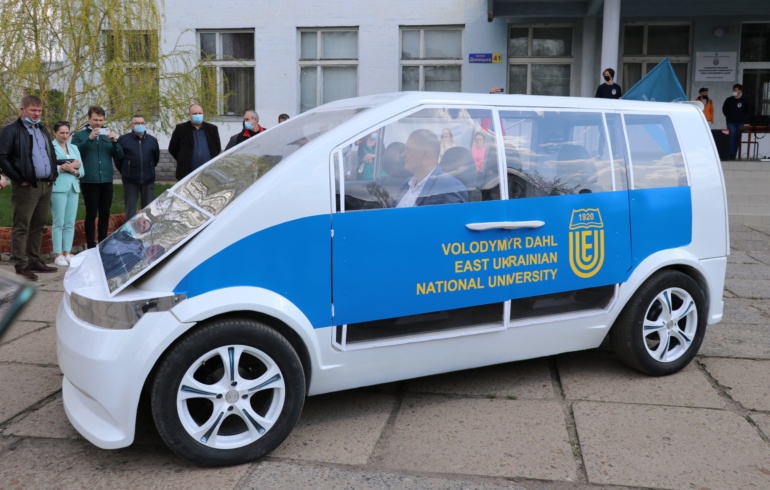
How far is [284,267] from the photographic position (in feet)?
11.8

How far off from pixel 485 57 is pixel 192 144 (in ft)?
35.6

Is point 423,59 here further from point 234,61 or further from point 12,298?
point 12,298

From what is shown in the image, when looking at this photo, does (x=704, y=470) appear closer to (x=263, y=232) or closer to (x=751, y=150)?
(x=263, y=232)

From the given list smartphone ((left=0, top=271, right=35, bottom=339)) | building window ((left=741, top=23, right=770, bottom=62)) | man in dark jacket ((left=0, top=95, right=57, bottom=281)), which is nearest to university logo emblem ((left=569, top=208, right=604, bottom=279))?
smartphone ((left=0, top=271, right=35, bottom=339))

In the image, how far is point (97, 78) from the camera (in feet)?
41.7

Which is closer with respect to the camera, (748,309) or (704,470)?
(704,470)

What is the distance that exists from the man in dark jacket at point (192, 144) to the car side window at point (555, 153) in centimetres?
663

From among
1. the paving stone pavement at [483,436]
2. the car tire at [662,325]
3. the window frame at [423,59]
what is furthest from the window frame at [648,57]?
the paving stone pavement at [483,436]

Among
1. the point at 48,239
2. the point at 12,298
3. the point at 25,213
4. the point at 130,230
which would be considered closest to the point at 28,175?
the point at 25,213

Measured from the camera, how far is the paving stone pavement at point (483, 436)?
339 cm

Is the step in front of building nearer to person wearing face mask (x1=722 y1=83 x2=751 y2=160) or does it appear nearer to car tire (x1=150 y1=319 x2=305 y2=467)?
person wearing face mask (x1=722 y1=83 x2=751 y2=160)

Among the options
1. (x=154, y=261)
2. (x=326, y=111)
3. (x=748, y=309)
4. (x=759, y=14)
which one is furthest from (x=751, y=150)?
(x=154, y=261)

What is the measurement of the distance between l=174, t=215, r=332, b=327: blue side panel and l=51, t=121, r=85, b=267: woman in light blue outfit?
587cm

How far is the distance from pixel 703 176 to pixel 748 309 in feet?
8.51
